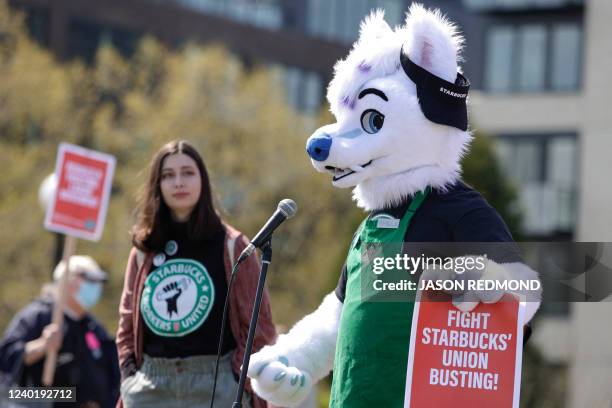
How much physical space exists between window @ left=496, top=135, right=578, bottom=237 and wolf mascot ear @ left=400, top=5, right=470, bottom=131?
24.8 m

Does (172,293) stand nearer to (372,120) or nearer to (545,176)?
(372,120)

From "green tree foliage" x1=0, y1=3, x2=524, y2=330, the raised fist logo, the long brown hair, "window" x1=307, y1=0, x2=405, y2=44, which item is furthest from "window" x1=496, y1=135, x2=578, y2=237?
the raised fist logo

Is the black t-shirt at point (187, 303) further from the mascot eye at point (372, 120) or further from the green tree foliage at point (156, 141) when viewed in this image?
the green tree foliage at point (156, 141)

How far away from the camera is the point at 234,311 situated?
600 centimetres

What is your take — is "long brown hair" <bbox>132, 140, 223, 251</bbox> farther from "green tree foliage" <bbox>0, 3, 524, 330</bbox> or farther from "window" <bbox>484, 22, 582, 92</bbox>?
A: "window" <bbox>484, 22, 582, 92</bbox>

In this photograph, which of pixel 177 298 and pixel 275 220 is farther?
pixel 177 298

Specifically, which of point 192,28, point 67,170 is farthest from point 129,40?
point 67,170

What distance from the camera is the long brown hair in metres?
6.23

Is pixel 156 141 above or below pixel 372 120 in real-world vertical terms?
above

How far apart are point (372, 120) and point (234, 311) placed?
1.18 metres

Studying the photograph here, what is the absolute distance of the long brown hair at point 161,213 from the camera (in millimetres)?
6227

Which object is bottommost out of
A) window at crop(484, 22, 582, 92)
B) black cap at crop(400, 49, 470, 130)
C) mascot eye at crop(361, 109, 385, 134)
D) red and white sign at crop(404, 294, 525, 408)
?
red and white sign at crop(404, 294, 525, 408)

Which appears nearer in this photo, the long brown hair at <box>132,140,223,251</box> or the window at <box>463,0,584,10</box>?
the long brown hair at <box>132,140,223,251</box>
